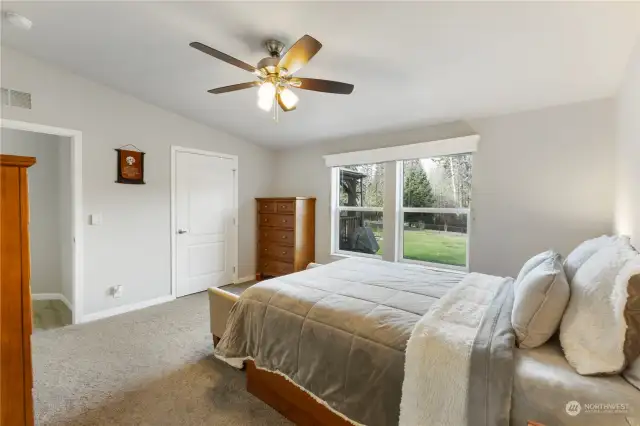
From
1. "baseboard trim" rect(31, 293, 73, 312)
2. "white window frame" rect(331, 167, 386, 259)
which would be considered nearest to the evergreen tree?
"white window frame" rect(331, 167, 386, 259)

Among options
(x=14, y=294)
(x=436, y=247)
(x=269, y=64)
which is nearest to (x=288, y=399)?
(x=14, y=294)

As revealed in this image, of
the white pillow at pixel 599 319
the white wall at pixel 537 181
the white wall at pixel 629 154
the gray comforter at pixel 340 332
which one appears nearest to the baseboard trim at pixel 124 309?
the gray comforter at pixel 340 332

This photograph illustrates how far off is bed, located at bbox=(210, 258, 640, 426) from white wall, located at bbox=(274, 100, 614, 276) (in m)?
1.11

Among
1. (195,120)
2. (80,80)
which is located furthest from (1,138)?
(195,120)

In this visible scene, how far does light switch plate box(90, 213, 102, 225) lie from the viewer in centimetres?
321

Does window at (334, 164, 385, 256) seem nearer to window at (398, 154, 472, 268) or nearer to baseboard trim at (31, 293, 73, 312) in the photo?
window at (398, 154, 472, 268)

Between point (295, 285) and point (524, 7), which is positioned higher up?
point (524, 7)

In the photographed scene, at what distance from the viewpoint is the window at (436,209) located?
3.41 metres

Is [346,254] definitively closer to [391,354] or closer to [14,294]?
[391,354]

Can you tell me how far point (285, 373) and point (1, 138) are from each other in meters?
4.32

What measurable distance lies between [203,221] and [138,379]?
2.36 metres

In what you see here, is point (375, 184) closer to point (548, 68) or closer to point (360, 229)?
point (360, 229)

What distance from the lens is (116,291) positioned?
339cm

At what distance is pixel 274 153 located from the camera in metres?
5.12
